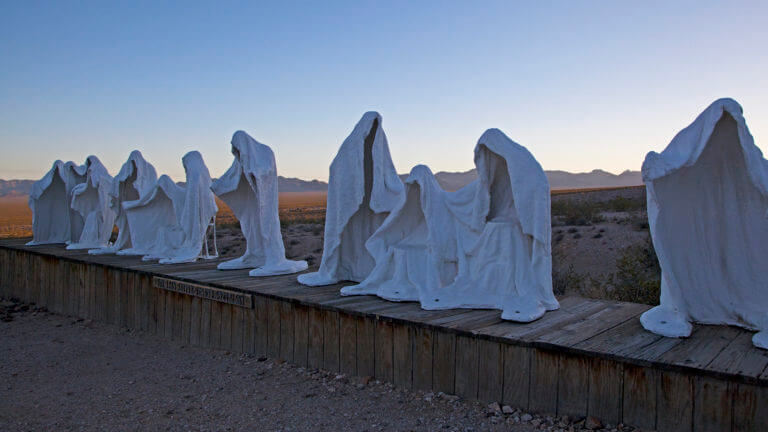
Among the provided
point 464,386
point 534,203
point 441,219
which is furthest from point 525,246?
point 464,386

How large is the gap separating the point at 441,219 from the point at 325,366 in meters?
2.08

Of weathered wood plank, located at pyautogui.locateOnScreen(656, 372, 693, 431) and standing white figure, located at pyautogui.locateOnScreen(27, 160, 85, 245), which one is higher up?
standing white figure, located at pyautogui.locateOnScreen(27, 160, 85, 245)

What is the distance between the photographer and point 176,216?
418 inches

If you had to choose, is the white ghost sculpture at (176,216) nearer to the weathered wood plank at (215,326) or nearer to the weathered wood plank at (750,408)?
the weathered wood plank at (215,326)

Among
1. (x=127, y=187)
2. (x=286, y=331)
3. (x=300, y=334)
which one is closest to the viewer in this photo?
(x=300, y=334)

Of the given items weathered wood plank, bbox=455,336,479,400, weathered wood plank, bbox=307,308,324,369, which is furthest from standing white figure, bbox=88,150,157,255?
weathered wood plank, bbox=455,336,479,400

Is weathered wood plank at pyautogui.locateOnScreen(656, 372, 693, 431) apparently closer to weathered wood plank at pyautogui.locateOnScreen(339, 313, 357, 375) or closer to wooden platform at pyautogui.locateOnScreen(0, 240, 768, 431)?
wooden platform at pyautogui.locateOnScreen(0, 240, 768, 431)

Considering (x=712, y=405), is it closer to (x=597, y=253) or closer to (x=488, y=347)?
(x=488, y=347)

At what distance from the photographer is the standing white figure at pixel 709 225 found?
4969 millimetres

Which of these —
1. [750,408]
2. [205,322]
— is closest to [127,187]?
[205,322]

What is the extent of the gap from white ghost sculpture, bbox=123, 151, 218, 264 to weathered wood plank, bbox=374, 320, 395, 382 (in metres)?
5.02

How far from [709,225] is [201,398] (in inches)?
203

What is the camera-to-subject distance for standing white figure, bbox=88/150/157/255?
1151cm

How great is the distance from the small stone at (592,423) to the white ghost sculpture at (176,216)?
711cm
